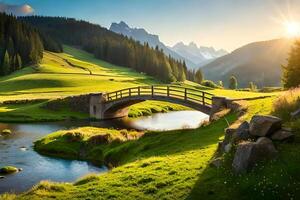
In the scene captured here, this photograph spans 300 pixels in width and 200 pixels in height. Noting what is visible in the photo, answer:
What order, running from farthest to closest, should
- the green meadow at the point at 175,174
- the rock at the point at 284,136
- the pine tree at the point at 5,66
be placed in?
the pine tree at the point at 5,66 → the rock at the point at 284,136 → the green meadow at the point at 175,174

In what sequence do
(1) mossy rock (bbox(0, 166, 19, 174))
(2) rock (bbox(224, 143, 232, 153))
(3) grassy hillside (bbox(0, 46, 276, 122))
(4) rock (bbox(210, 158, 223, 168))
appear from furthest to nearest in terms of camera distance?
1. (3) grassy hillside (bbox(0, 46, 276, 122))
2. (1) mossy rock (bbox(0, 166, 19, 174))
3. (2) rock (bbox(224, 143, 232, 153))
4. (4) rock (bbox(210, 158, 223, 168))

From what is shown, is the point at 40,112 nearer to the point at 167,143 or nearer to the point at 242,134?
the point at 167,143

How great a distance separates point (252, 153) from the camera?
20.4 m

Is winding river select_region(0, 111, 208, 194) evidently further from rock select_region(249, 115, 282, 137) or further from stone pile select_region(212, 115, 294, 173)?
rock select_region(249, 115, 282, 137)

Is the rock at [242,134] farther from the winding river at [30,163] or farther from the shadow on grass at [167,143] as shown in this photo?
the winding river at [30,163]

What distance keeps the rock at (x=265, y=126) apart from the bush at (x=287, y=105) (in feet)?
16.5

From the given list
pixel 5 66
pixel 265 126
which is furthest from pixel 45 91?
pixel 265 126

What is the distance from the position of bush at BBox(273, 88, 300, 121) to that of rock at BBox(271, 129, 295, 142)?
5032 mm

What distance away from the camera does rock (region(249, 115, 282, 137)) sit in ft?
71.6

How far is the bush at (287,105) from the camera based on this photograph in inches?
1069

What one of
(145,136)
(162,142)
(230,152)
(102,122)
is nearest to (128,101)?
(102,122)

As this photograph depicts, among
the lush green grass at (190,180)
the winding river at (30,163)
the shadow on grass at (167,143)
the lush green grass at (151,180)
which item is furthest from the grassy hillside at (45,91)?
the lush green grass at (190,180)

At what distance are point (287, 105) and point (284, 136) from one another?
7215mm

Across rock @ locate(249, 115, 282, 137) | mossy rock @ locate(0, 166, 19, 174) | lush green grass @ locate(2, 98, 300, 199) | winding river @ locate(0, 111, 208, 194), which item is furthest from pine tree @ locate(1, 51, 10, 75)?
rock @ locate(249, 115, 282, 137)
